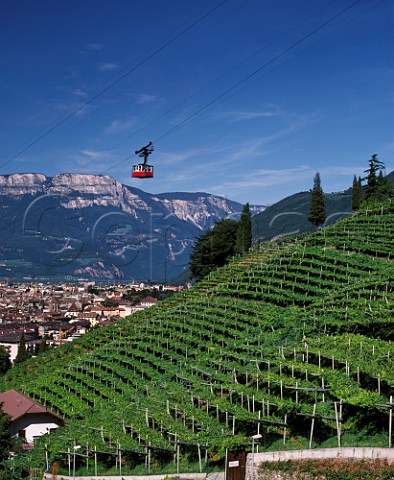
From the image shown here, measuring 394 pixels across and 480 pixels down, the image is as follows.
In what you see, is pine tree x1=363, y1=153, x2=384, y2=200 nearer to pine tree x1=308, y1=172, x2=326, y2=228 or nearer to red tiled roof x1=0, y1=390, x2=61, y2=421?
pine tree x1=308, y1=172, x2=326, y2=228

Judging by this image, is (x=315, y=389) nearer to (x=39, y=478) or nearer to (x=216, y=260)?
(x=39, y=478)

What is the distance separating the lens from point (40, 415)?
26.6 meters

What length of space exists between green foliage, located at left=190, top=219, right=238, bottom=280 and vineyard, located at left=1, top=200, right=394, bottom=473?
53.6 ft

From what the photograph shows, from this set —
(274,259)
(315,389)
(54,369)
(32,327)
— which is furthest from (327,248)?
(32,327)

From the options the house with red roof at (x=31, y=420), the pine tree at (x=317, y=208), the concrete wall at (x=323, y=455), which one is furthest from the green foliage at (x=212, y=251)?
the concrete wall at (x=323, y=455)

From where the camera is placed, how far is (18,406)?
90.1 ft

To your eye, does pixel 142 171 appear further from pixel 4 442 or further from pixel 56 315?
pixel 56 315

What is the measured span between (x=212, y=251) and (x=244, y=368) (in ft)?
123

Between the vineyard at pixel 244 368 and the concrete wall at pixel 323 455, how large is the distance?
0.40 metres

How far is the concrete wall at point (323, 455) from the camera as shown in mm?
14719

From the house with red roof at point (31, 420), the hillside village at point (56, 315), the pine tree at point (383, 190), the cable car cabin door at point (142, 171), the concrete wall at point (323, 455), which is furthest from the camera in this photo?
the hillside village at point (56, 315)

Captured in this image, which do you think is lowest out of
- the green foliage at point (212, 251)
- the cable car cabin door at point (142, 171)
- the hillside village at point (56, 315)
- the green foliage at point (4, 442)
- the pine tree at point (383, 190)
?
the hillside village at point (56, 315)

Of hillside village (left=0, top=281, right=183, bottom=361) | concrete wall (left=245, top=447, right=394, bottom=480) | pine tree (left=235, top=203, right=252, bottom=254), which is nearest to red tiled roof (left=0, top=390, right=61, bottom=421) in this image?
concrete wall (left=245, top=447, right=394, bottom=480)

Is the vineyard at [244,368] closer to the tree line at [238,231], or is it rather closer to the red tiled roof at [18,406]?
the red tiled roof at [18,406]
